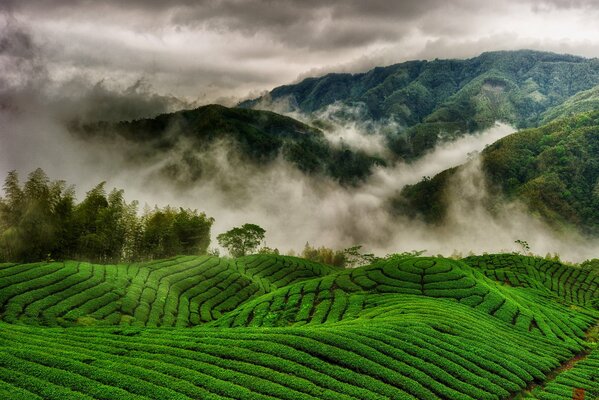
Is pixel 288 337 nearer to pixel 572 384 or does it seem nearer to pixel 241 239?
pixel 572 384

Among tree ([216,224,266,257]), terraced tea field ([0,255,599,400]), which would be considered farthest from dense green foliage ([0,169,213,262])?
tree ([216,224,266,257])

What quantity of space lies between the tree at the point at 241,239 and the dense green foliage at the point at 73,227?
104ft

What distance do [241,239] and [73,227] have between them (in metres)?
67.3

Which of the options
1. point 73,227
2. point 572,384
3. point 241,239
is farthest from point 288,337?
point 241,239

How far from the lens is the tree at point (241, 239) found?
137 m

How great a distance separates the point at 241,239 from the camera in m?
139

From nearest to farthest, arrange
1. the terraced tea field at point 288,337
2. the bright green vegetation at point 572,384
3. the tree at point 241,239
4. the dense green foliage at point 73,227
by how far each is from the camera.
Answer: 1. the terraced tea field at point 288,337
2. the bright green vegetation at point 572,384
3. the dense green foliage at point 73,227
4. the tree at point 241,239

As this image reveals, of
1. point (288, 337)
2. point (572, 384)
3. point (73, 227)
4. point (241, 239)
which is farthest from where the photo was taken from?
point (241, 239)

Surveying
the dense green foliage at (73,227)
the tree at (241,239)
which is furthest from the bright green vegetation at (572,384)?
the tree at (241,239)

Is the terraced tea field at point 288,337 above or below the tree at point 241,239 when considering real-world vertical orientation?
below

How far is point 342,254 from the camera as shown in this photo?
6654 inches

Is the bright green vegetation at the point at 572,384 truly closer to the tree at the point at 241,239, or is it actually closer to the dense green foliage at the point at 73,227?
the dense green foliage at the point at 73,227

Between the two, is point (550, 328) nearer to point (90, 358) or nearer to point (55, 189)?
point (90, 358)

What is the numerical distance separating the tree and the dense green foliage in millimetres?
31682
